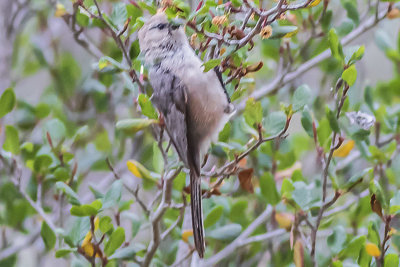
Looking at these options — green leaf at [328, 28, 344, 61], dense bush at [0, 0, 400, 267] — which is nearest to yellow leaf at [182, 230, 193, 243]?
dense bush at [0, 0, 400, 267]

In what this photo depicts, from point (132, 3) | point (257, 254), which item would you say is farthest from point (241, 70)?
point (257, 254)

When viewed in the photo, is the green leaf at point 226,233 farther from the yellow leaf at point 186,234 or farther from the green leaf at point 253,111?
the green leaf at point 253,111

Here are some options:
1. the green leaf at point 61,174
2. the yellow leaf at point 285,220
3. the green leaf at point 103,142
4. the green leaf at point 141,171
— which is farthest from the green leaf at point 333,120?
the green leaf at point 103,142

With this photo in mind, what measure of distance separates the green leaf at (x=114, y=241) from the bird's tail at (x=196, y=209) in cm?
17

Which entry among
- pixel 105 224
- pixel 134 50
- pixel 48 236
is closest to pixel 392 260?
pixel 105 224

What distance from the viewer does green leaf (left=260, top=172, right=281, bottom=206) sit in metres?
1.62

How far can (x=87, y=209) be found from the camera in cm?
137

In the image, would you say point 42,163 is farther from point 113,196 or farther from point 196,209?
point 196,209

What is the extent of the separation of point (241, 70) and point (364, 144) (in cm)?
56

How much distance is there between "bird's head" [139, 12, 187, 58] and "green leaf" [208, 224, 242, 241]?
51 centimetres

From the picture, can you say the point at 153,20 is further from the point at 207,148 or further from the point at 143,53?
the point at 207,148

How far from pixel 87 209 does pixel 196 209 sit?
0.23 meters

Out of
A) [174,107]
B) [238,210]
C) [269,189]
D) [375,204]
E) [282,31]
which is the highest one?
[282,31]

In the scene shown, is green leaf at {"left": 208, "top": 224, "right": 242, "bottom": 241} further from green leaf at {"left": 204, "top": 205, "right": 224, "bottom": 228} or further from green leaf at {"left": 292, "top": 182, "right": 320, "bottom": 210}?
green leaf at {"left": 292, "top": 182, "right": 320, "bottom": 210}
